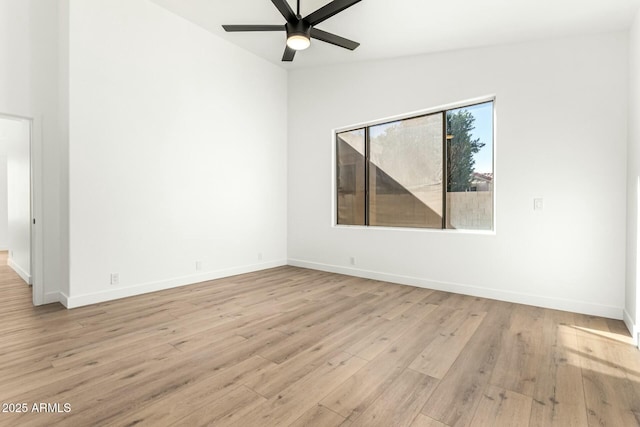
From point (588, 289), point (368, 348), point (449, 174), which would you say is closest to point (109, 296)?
point (368, 348)

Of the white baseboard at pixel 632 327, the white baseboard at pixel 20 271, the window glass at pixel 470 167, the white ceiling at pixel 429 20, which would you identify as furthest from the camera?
the white baseboard at pixel 20 271

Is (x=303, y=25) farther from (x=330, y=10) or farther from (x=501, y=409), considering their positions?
(x=501, y=409)

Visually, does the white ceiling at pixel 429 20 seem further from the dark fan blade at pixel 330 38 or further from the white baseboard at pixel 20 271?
the white baseboard at pixel 20 271

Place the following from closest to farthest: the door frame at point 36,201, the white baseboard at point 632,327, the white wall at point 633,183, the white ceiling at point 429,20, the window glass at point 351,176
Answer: the white baseboard at point 632,327 → the white wall at point 633,183 → the white ceiling at point 429,20 → the door frame at point 36,201 → the window glass at point 351,176

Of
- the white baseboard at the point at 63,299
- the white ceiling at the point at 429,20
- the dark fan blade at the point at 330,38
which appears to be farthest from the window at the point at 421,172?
the white baseboard at the point at 63,299

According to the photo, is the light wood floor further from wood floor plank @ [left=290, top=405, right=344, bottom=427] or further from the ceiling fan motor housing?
the ceiling fan motor housing

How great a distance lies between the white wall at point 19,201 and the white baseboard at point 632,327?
6.64 metres

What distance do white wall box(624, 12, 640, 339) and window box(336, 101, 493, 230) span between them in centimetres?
128

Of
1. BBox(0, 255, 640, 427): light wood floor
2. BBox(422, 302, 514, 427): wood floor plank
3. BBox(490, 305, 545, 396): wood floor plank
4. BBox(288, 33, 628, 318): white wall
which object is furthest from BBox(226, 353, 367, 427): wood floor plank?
BBox(288, 33, 628, 318): white wall

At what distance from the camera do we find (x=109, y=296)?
3.73m

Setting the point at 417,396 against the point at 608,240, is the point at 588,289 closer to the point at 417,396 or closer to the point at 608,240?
the point at 608,240

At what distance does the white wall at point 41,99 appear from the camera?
337 centimetres

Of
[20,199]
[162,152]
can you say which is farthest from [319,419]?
[20,199]

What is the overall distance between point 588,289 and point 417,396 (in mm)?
2715
